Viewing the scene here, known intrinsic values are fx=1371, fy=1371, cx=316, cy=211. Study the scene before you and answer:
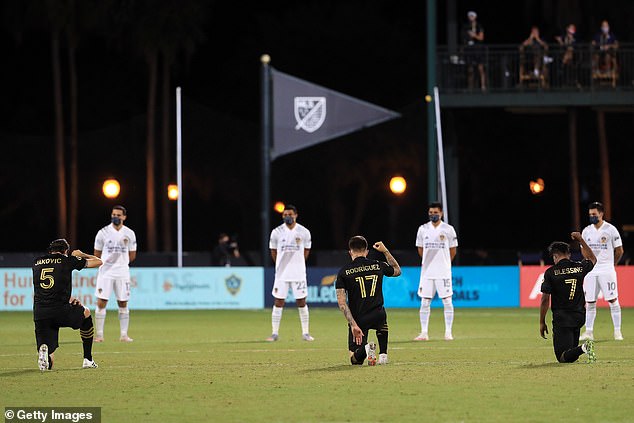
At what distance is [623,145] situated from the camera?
202 ft

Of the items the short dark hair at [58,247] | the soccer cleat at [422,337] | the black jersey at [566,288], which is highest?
the short dark hair at [58,247]

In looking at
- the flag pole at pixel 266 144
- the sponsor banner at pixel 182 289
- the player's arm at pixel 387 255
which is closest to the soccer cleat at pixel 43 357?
the player's arm at pixel 387 255

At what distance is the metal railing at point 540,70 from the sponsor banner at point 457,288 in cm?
581

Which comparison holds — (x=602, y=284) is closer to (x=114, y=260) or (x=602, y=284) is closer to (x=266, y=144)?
(x=114, y=260)

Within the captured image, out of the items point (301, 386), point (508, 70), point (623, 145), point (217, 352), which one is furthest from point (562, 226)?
point (301, 386)

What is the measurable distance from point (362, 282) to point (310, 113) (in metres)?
16.4

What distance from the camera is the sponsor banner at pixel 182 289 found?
33969 mm

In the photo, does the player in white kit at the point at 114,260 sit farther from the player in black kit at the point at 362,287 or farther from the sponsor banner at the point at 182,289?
the sponsor banner at the point at 182,289

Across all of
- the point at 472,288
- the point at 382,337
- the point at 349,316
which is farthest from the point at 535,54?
the point at 349,316

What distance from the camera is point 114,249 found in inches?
938

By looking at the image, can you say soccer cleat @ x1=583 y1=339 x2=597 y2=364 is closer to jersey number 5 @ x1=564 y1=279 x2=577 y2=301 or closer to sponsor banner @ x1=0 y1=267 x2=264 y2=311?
jersey number 5 @ x1=564 y1=279 x2=577 y2=301

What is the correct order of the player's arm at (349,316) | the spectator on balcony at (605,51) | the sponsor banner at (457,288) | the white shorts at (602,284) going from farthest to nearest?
the spectator on balcony at (605,51), the sponsor banner at (457,288), the white shorts at (602,284), the player's arm at (349,316)

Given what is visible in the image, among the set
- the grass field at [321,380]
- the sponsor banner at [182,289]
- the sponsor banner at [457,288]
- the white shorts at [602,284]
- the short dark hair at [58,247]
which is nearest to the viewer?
the grass field at [321,380]

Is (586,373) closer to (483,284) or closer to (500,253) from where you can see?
(483,284)
